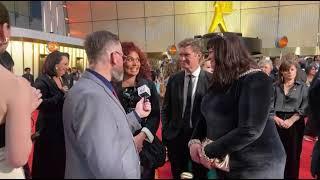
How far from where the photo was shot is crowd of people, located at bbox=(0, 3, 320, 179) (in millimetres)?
1688

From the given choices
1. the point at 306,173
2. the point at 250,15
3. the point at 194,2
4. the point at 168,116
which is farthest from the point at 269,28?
Answer: the point at 168,116

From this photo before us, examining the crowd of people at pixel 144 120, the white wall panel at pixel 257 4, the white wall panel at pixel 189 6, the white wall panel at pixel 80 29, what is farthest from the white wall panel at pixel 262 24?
the crowd of people at pixel 144 120

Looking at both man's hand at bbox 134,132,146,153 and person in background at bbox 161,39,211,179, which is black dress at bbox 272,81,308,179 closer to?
person in background at bbox 161,39,211,179

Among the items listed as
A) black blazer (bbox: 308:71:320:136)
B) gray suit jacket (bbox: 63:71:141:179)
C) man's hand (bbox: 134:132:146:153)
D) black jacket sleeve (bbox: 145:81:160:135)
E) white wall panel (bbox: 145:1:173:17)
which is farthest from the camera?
white wall panel (bbox: 145:1:173:17)

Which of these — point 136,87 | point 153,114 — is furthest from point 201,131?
point 136,87

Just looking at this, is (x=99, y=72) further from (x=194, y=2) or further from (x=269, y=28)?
(x=194, y=2)

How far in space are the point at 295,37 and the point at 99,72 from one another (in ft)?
70.4

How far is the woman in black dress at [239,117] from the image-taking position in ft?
6.84

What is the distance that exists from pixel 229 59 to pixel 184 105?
133 cm

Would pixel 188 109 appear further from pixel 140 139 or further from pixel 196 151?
Result: pixel 196 151

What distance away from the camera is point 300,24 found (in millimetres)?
21719

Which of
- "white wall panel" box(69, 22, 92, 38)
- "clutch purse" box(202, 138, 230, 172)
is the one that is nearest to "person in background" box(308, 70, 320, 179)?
"clutch purse" box(202, 138, 230, 172)

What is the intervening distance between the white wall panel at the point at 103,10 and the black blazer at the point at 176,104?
23706 mm

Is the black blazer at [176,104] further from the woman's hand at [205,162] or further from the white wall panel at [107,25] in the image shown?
the white wall panel at [107,25]
